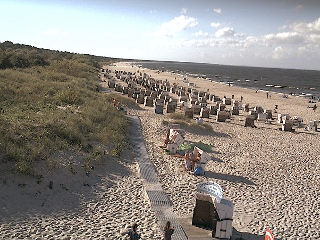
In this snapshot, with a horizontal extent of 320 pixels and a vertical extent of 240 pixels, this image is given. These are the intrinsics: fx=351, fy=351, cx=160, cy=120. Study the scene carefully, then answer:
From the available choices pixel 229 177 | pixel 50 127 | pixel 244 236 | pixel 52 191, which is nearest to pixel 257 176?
pixel 229 177

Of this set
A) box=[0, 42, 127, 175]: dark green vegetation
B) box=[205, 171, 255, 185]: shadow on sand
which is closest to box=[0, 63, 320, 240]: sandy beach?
box=[205, 171, 255, 185]: shadow on sand

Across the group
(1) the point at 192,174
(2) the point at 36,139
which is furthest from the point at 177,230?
(2) the point at 36,139

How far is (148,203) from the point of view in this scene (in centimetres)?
1112

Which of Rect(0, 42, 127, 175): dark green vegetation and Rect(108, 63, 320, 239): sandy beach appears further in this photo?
Rect(0, 42, 127, 175): dark green vegetation

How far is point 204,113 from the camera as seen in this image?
1119 inches

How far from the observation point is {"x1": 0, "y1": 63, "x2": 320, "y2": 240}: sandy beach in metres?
9.30

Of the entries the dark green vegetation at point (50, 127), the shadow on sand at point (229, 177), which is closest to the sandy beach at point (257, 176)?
the shadow on sand at point (229, 177)

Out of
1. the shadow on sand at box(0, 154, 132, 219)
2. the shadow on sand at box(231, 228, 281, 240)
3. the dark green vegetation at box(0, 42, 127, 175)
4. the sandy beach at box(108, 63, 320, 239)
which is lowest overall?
the shadow on sand at box(231, 228, 281, 240)

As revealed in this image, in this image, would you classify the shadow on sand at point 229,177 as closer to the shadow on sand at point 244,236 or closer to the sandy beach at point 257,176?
the sandy beach at point 257,176

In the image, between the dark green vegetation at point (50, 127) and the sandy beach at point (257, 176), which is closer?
the sandy beach at point (257, 176)

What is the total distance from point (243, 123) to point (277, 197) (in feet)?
51.4

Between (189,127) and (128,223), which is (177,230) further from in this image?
(189,127)

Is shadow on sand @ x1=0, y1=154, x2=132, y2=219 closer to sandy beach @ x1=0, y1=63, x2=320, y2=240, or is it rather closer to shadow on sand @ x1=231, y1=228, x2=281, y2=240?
sandy beach @ x1=0, y1=63, x2=320, y2=240

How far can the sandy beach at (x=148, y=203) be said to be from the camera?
9.30 metres
